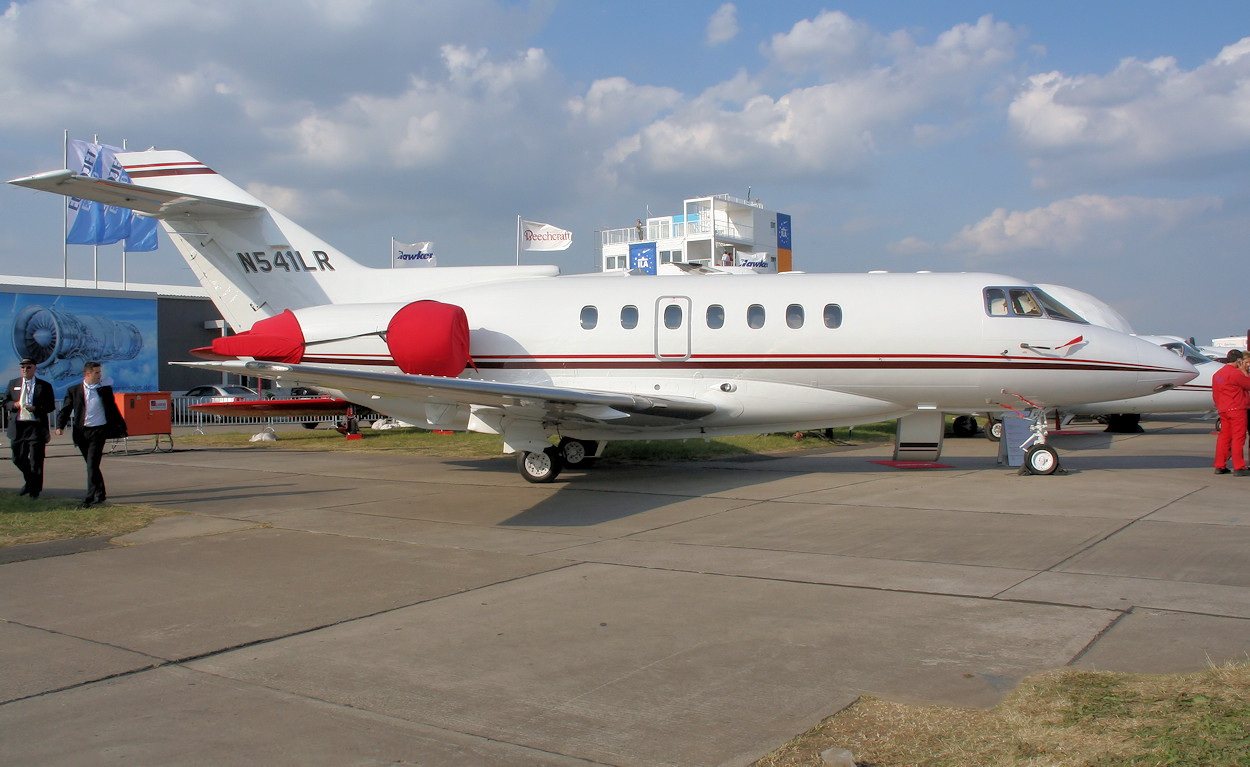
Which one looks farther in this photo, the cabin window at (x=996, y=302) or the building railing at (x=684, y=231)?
the building railing at (x=684, y=231)

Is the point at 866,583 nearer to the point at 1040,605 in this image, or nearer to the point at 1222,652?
the point at 1040,605

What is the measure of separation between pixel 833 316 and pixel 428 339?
6124 mm

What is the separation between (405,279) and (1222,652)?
1326 cm

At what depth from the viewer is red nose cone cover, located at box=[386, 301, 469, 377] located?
13.2 metres

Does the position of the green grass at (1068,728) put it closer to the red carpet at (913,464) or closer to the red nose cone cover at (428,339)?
the red nose cone cover at (428,339)

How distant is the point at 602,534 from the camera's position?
933 cm

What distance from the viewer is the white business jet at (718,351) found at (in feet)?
42.3

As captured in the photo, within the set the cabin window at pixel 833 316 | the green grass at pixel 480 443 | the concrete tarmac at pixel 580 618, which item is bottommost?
the concrete tarmac at pixel 580 618

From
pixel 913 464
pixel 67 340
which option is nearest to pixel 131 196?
pixel 913 464

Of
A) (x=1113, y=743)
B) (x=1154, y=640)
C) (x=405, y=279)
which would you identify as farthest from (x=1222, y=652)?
(x=405, y=279)

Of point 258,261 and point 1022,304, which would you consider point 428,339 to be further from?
point 1022,304

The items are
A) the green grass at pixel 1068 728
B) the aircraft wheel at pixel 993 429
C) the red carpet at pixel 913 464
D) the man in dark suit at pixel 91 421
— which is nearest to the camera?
the green grass at pixel 1068 728

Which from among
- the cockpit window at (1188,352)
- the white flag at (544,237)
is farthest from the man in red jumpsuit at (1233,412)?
the white flag at (544,237)

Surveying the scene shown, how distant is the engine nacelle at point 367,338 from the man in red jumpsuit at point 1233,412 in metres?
11.6
